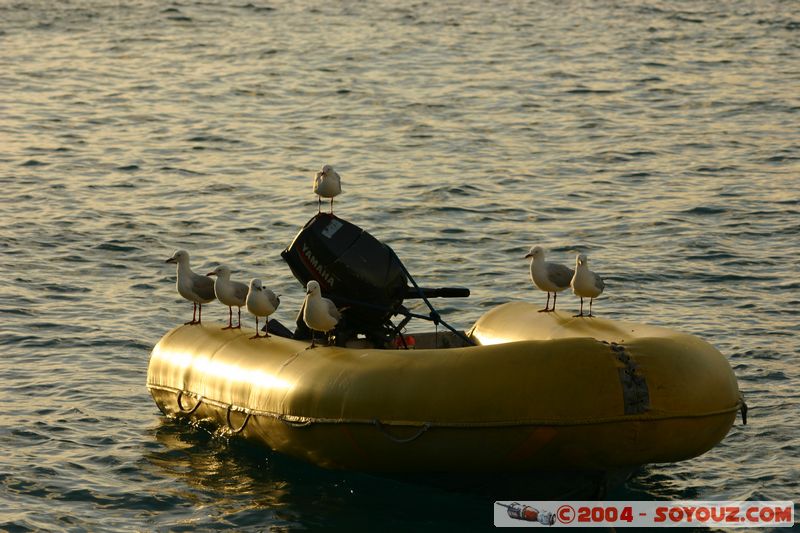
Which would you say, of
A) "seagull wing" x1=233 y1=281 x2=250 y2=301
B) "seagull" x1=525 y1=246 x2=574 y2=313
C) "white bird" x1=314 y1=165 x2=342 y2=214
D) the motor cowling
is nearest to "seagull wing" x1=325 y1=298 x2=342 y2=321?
the motor cowling

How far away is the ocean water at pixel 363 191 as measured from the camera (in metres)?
12.0

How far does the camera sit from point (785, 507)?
37.3ft

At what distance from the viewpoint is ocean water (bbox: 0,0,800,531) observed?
474 inches

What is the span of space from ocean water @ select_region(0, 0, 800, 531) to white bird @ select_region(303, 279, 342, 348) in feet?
4.02

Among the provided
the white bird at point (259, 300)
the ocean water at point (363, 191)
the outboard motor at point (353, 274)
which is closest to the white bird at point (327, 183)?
the outboard motor at point (353, 274)

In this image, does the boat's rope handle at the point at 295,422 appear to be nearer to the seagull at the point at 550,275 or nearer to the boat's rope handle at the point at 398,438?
the boat's rope handle at the point at 398,438

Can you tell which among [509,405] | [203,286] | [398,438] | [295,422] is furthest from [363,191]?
[509,405]

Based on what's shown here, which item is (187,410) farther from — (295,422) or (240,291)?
(295,422)

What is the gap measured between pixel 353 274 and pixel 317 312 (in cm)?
81

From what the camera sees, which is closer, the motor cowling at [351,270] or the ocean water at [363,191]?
the ocean water at [363,191]

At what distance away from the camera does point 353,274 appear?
12.2 meters

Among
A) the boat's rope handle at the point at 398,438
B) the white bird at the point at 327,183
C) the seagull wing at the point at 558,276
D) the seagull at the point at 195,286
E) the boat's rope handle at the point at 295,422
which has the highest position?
the white bird at the point at 327,183

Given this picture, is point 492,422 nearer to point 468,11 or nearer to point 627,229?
point 627,229

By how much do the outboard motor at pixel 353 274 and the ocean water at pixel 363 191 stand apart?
1424 millimetres
